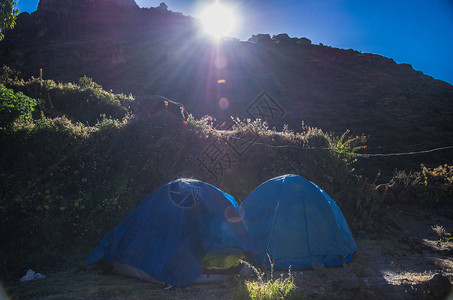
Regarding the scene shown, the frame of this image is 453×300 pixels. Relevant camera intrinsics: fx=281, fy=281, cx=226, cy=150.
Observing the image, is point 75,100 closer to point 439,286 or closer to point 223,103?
point 439,286

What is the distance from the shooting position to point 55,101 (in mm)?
10820

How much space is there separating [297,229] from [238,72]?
28768mm

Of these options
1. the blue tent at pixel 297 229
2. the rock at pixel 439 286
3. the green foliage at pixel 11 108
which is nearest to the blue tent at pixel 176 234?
the blue tent at pixel 297 229

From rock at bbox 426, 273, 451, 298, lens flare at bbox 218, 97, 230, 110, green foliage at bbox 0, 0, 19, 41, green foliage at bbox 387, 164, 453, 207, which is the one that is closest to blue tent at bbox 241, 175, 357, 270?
rock at bbox 426, 273, 451, 298

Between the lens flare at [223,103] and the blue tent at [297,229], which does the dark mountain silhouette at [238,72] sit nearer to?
the lens flare at [223,103]

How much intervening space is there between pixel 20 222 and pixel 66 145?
6.32 ft

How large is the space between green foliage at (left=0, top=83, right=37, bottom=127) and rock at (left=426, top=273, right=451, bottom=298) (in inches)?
326

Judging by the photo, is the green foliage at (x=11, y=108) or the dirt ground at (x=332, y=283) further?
the green foliage at (x=11, y=108)

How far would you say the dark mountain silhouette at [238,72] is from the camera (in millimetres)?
23972

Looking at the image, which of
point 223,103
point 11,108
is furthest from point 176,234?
point 223,103

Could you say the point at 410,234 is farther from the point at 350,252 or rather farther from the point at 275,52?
the point at 275,52

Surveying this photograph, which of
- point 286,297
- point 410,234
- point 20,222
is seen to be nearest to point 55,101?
point 20,222

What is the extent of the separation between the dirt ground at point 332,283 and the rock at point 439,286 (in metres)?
0.01

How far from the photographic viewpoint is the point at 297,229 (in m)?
5.28
